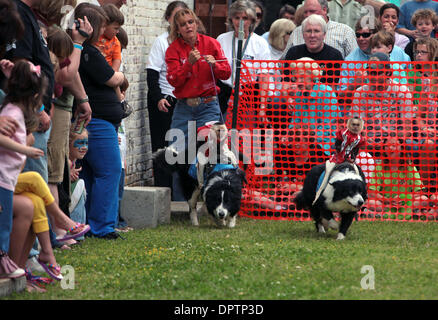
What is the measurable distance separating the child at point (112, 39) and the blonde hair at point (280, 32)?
435 centimetres

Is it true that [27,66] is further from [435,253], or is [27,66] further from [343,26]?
[343,26]

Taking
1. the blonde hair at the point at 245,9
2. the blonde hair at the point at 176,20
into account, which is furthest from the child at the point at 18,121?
the blonde hair at the point at 245,9

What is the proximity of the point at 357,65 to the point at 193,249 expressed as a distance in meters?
3.94

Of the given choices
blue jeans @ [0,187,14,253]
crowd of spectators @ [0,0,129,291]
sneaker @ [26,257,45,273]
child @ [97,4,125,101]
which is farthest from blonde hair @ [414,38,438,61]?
blue jeans @ [0,187,14,253]

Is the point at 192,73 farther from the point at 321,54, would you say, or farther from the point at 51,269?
the point at 51,269

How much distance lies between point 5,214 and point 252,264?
213cm

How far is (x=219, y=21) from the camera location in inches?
578

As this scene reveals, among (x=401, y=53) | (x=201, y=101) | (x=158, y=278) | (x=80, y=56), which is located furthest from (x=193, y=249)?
(x=401, y=53)

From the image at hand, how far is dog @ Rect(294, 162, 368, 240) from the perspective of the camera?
8375 mm

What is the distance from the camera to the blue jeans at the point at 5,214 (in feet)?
18.9

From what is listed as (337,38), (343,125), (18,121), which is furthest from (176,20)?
(18,121)

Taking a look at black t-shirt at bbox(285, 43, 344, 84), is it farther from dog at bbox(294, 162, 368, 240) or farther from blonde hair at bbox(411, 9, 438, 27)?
dog at bbox(294, 162, 368, 240)

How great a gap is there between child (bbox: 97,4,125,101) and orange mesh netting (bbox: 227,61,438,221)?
218cm

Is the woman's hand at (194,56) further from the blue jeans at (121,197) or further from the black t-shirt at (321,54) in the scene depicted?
the black t-shirt at (321,54)
